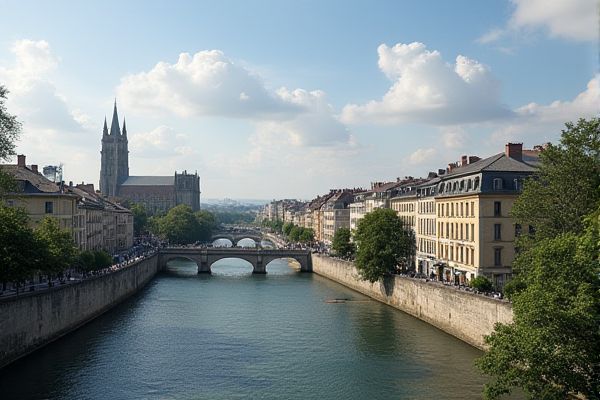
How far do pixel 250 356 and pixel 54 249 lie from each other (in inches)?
664

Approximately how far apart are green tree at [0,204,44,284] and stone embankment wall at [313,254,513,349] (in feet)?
99.1

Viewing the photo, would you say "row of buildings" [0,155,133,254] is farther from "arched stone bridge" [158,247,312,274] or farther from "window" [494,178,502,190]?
"window" [494,178,502,190]

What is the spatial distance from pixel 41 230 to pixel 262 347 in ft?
66.0

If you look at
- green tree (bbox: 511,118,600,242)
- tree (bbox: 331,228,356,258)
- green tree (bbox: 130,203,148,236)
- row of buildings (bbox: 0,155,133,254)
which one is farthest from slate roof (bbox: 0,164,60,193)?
green tree (bbox: 130,203,148,236)

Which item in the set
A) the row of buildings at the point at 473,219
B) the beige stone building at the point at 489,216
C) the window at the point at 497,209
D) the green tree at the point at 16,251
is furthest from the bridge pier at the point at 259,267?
the green tree at the point at 16,251

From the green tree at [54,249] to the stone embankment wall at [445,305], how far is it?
98.2ft

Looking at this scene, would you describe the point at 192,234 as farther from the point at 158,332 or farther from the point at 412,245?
the point at 158,332

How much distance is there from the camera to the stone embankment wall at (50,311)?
40.9 m

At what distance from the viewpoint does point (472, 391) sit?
120 feet

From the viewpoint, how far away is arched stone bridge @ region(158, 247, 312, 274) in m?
111

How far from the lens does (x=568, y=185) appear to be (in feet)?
136

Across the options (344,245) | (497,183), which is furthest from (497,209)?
(344,245)

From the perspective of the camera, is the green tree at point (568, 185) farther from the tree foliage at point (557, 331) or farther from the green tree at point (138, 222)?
the green tree at point (138, 222)

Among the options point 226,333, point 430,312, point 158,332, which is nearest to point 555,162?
point 430,312
